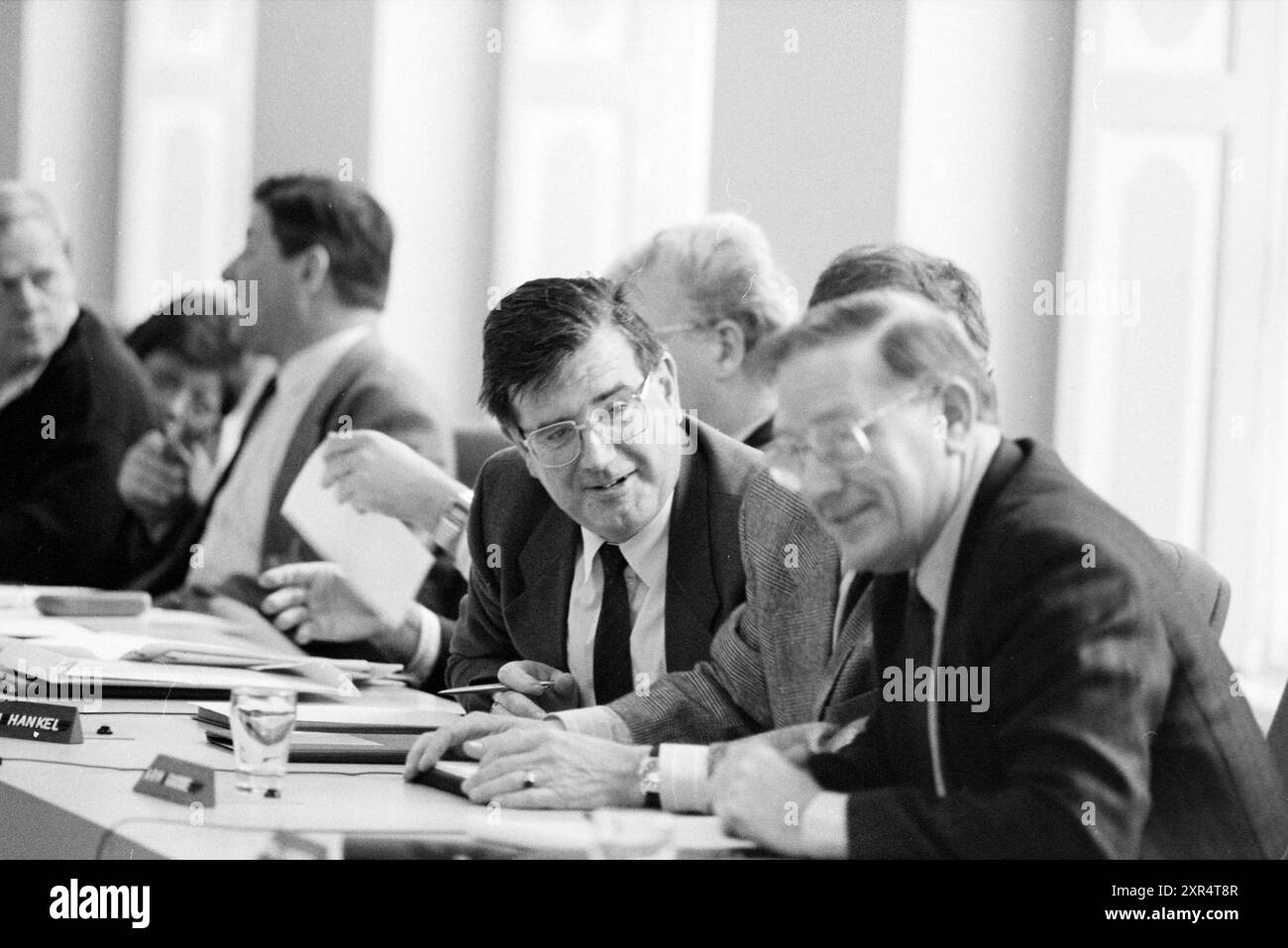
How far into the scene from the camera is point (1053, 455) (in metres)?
1.83

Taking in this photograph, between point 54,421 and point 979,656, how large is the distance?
2.61 meters

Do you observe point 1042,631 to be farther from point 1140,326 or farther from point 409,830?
point 1140,326

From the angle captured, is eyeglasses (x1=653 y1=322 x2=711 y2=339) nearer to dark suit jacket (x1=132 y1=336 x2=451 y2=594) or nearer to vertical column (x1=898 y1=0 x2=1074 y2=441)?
vertical column (x1=898 y1=0 x2=1074 y2=441)

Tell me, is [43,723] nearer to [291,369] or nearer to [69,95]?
[291,369]

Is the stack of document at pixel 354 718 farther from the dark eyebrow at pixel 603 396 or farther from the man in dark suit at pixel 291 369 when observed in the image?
the man in dark suit at pixel 291 369

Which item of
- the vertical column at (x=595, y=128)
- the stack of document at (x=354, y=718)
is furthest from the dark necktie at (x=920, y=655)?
the vertical column at (x=595, y=128)

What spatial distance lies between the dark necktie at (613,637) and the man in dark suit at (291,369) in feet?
3.65

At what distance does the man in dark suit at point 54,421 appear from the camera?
361cm

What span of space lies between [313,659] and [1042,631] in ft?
4.68

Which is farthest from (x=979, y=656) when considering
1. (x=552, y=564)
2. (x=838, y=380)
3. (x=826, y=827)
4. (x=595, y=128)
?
(x=595, y=128)

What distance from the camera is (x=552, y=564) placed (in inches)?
99.5

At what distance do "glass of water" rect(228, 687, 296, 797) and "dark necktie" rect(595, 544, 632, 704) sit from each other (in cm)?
58
